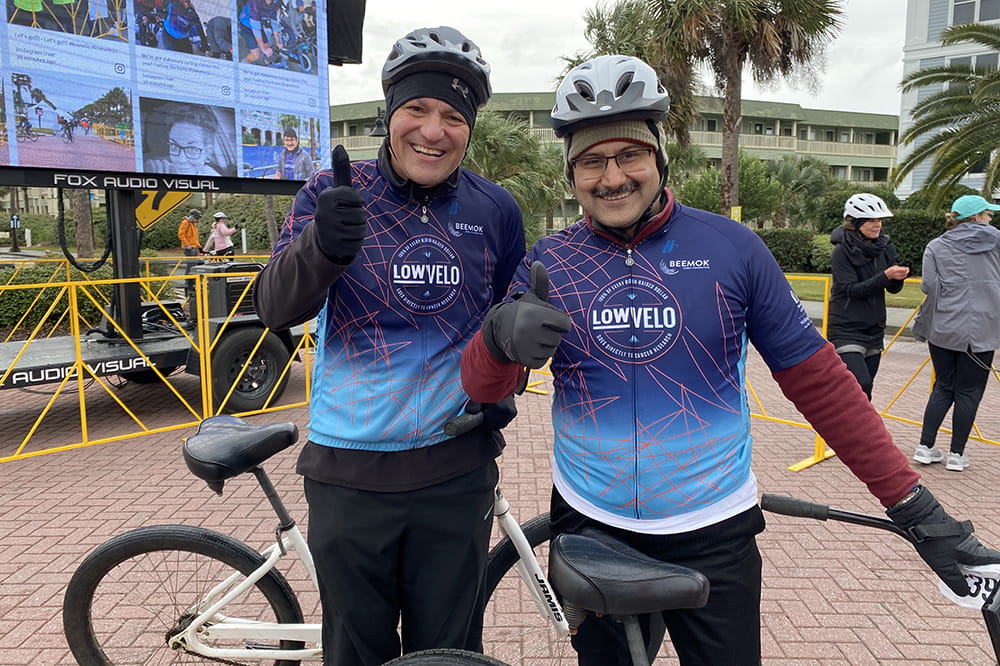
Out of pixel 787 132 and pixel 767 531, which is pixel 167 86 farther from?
pixel 787 132

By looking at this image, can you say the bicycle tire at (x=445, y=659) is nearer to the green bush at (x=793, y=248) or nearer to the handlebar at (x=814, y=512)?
the handlebar at (x=814, y=512)

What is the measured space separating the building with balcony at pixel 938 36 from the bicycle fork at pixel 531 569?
31.0m

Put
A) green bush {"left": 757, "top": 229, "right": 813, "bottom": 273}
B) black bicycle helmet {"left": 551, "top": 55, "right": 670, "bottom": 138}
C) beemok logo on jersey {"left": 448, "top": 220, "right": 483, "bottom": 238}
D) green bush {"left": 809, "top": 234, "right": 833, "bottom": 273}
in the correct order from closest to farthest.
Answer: black bicycle helmet {"left": 551, "top": 55, "right": 670, "bottom": 138} → beemok logo on jersey {"left": 448, "top": 220, "right": 483, "bottom": 238} → green bush {"left": 809, "top": 234, "right": 833, "bottom": 273} → green bush {"left": 757, "top": 229, "right": 813, "bottom": 273}

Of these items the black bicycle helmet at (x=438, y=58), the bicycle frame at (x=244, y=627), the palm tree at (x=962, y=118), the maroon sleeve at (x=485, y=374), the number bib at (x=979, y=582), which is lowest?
the bicycle frame at (x=244, y=627)

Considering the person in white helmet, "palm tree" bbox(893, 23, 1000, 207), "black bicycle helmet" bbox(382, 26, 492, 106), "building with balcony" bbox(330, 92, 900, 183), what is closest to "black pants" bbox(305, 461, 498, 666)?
"black bicycle helmet" bbox(382, 26, 492, 106)

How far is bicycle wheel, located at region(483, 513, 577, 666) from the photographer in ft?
8.25

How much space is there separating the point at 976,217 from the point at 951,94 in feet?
48.7

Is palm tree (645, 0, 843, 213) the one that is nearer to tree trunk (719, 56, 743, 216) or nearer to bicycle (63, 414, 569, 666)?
tree trunk (719, 56, 743, 216)

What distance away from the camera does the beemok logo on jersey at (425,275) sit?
6.05ft

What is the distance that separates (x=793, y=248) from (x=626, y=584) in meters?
25.0

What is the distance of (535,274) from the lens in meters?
1.47

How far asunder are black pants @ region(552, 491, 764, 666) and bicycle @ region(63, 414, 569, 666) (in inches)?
28.6

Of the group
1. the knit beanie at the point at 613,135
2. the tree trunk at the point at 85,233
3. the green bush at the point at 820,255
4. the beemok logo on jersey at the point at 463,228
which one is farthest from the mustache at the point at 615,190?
the green bush at the point at 820,255

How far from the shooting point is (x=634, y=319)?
1.68 meters
